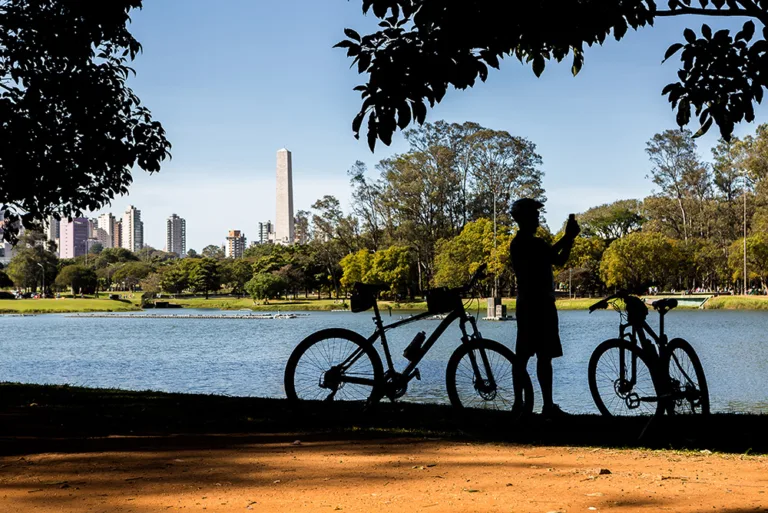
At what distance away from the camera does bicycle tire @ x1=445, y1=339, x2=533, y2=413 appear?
602 centimetres

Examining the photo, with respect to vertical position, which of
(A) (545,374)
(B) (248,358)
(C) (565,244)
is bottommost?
(B) (248,358)

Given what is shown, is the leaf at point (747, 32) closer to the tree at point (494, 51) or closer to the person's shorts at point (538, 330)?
the tree at point (494, 51)

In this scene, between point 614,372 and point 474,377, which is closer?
point 474,377

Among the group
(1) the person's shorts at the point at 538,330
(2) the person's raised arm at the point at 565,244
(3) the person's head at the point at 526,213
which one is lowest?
(1) the person's shorts at the point at 538,330

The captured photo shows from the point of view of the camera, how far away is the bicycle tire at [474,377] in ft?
19.7

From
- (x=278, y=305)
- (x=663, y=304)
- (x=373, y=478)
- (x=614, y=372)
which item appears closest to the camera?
(x=373, y=478)

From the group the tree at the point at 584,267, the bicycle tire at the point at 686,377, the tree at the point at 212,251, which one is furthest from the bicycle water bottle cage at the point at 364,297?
the tree at the point at 212,251

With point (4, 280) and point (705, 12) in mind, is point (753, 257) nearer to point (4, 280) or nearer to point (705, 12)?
point (705, 12)

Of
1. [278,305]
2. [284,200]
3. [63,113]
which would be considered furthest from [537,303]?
[284,200]

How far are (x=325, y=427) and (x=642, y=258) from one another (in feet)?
198

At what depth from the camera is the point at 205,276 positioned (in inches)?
3880

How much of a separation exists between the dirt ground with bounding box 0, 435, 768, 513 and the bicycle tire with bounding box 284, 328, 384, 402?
2.86 feet

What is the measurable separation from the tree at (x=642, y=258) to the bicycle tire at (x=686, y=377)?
5779 centimetres

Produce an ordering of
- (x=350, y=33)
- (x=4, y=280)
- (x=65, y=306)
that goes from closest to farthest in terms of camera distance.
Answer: (x=350, y=33), (x=65, y=306), (x=4, y=280)
